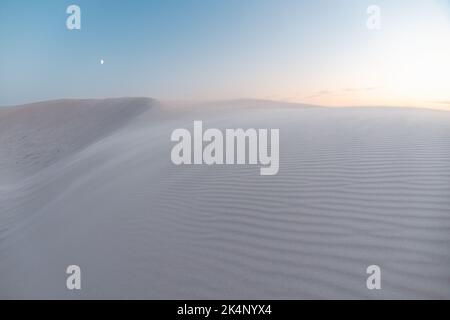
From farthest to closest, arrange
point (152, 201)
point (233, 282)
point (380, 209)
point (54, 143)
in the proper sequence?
point (54, 143) → point (152, 201) → point (380, 209) → point (233, 282)

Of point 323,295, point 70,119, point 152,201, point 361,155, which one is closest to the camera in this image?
point 323,295

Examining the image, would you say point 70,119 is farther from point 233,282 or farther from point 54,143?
point 233,282

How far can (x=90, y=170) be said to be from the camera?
8.05 metres

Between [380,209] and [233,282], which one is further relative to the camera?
[380,209]

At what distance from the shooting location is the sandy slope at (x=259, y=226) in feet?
10.4

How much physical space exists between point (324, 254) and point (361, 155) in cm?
257

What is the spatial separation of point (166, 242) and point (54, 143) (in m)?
19.3

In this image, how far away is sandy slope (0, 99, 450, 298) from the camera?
3178 mm

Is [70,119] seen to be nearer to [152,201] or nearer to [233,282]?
[152,201]

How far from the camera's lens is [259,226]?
12.7 ft

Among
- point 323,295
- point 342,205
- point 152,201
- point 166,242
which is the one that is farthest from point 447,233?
point 152,201
